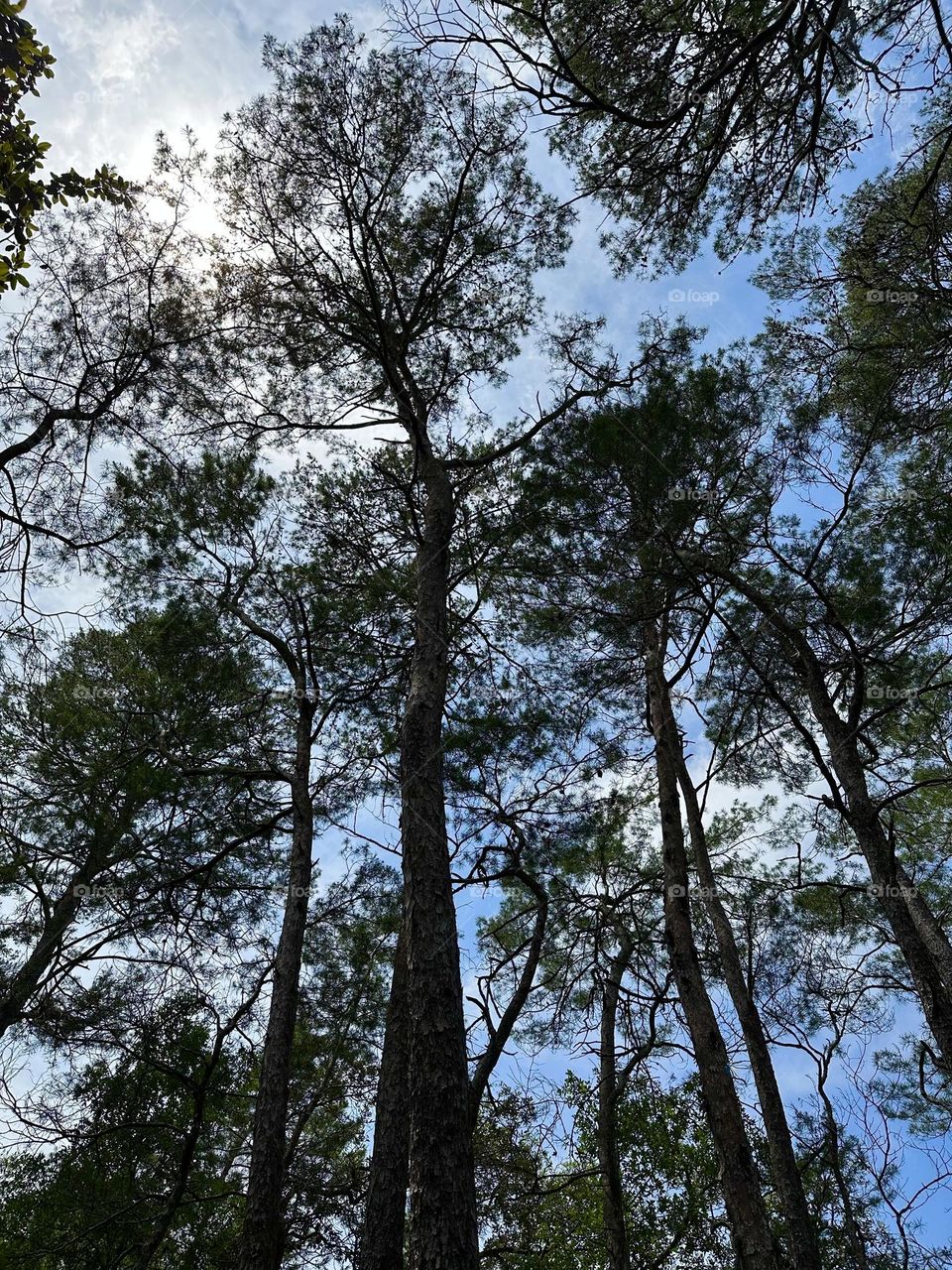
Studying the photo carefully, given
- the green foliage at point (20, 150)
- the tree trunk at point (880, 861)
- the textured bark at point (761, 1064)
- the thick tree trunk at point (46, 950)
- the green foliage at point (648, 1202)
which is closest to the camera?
the green foliage at point (20, 150)

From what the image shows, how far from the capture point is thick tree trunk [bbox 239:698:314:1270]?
479 cm

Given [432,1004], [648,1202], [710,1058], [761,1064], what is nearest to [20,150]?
[432,1004]

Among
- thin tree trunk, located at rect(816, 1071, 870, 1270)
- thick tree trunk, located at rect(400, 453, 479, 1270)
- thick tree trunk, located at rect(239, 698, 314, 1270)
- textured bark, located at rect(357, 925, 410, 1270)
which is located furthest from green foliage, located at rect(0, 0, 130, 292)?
thin tree trunk, located at rect(816, 1071, 870, 1270)

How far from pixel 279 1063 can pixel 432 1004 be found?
9.98 ft

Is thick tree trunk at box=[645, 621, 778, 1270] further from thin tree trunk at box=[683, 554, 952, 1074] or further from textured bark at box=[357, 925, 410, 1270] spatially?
textured bark at box=[357, 925, 410, 1270]

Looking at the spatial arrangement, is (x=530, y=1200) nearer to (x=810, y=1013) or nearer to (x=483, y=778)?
(x=810, y=1013)

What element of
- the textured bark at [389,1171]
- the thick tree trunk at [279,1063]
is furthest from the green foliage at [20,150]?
the thick tree trunk at [279,1063]

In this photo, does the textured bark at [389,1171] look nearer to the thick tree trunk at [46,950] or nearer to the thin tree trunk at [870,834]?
the thick tree trunk at [46,950]

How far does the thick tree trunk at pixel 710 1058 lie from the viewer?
476cm

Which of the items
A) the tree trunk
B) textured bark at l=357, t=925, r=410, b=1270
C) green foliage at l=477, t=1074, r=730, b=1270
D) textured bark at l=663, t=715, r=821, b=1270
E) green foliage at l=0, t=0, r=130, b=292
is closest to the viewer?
green foliage at l=0, t=0, r=130, b=292

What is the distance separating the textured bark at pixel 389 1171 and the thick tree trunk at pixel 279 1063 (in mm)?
624

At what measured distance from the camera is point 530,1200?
9.74 meters

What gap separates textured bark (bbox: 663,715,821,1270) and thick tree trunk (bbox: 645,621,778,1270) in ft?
1.49

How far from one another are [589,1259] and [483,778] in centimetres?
906
